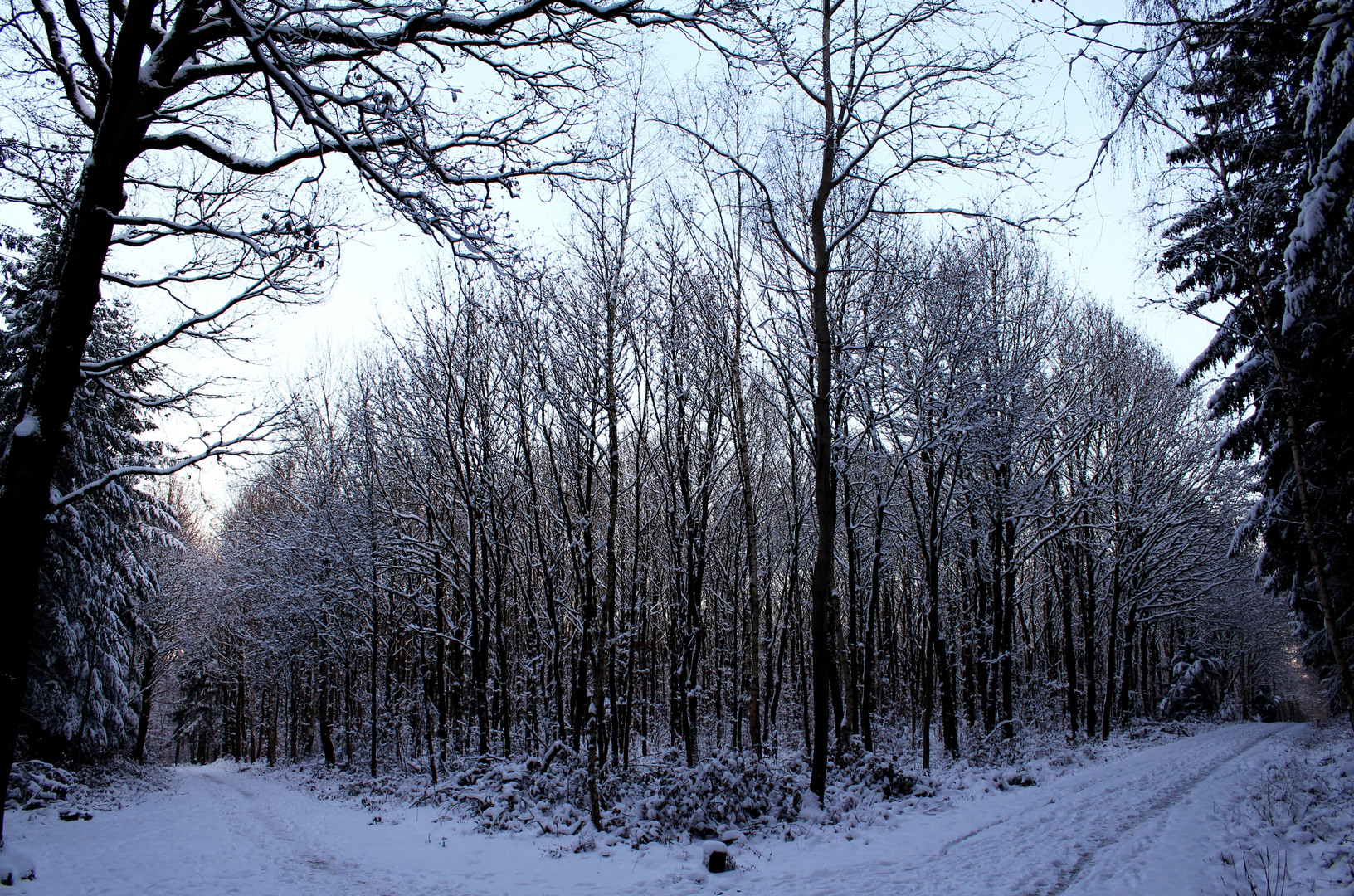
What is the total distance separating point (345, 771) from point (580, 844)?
1774 centimetres

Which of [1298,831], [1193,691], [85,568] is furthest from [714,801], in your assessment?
[1193,691]

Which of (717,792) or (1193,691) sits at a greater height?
(717,792)

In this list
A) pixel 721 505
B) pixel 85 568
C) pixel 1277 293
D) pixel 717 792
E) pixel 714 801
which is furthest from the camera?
pixel 721 505

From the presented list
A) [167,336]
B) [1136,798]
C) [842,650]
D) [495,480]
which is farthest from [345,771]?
[1136,798]

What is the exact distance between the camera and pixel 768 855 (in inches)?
327

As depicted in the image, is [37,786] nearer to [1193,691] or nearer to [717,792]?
[717,792]

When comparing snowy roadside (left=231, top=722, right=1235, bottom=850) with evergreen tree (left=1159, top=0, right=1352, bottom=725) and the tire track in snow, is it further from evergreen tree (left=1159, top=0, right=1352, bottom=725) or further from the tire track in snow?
evergreen tree (left=1159, top=0, right=1352, bottom=725)

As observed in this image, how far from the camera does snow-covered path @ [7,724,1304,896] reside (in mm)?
6797

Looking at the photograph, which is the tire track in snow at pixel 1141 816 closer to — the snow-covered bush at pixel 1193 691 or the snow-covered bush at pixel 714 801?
the snow-covered bush at pixel 714 801

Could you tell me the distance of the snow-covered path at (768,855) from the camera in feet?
22.3

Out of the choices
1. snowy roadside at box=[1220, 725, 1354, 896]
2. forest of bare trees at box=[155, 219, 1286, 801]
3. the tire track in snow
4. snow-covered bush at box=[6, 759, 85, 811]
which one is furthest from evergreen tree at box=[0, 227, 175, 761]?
snowy roadside at box=[1220, 725, 1354, 896]

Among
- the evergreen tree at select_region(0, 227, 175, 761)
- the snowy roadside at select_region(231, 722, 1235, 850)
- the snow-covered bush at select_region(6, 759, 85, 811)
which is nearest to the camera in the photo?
the snowy roadside at select_region(231, 722, 1235, 850)

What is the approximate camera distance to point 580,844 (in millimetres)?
9211

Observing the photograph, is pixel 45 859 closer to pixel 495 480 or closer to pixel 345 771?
pixel 495 480
